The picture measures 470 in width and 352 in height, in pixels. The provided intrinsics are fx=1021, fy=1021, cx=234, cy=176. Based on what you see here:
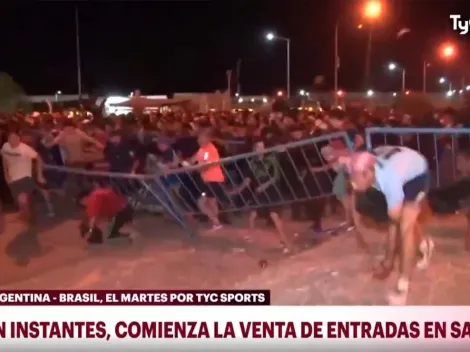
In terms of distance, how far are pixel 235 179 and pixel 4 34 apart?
1267 millimetres

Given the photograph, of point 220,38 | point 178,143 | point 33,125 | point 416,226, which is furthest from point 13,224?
point 416,226

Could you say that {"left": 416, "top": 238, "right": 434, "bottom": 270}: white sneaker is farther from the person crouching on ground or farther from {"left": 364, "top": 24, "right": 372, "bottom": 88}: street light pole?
the person crouching on ground

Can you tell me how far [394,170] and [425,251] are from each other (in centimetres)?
41

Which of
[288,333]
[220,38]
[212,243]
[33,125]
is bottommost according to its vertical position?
[288,333]

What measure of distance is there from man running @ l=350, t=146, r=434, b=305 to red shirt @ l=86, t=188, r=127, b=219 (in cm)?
113

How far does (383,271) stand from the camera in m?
4.59

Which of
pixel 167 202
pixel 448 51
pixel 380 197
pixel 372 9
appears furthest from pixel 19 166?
pixel 448 51

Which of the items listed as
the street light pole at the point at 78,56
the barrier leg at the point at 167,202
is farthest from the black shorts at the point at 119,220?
the street light pole at the point at 78,56

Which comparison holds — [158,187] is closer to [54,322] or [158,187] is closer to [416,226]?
[54,322]

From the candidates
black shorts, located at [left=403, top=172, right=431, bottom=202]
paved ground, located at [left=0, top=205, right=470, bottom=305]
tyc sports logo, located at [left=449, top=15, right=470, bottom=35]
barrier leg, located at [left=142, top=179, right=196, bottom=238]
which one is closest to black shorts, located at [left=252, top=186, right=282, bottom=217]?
paved ground, located at [left=0, top=205, right=470, bottom=305]

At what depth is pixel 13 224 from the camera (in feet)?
15.5

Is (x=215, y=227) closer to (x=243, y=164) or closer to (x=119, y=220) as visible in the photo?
(x=243, y=164)

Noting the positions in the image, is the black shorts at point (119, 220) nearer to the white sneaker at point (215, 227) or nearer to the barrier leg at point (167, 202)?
the barrier leg at point (167, 202)

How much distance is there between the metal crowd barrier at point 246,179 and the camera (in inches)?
188
